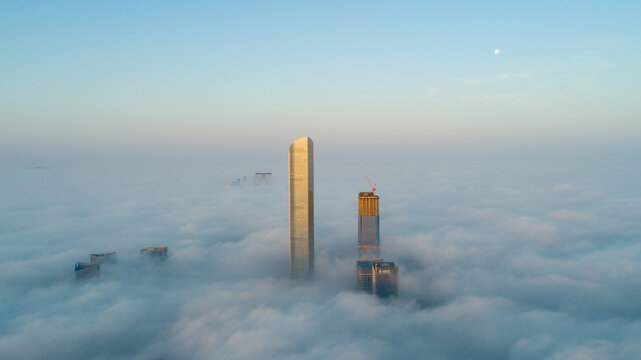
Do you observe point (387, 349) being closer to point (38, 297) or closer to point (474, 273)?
point (474, 273)

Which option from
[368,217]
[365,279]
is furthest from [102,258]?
[368,217]

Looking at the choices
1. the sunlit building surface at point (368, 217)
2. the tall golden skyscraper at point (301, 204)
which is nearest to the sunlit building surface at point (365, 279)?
the tall golden skyscraper at point (301, 204)

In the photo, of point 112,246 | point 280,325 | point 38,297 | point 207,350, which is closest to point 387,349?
point 280,325

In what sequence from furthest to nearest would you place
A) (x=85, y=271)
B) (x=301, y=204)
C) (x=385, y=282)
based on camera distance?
(x=85, y=271) → (x=301, y=204) → (x=385, y=282)

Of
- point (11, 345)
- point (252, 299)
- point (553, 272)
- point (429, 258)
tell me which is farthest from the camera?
point (429, 258)

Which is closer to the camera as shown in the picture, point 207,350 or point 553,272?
point 207,350

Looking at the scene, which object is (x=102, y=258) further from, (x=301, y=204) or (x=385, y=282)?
(x=385, y=282)

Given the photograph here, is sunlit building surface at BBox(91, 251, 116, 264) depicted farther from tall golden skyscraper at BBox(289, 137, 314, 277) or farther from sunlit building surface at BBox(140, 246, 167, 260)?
tall golden skyscraper at BBox(289, 137, 314, 277)

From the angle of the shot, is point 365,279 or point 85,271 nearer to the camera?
point 365,279
